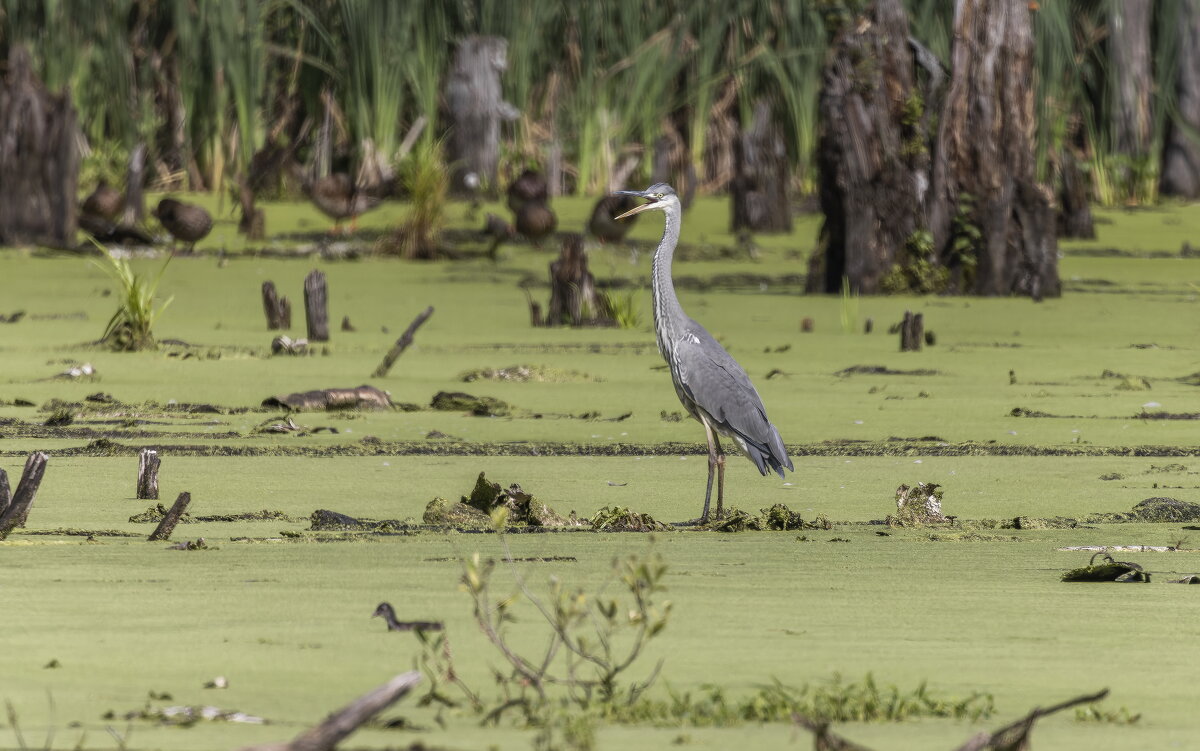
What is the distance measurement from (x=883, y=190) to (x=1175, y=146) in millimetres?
9083

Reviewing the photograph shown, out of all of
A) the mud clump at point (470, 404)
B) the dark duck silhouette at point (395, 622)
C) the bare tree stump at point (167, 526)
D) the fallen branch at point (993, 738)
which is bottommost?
the mud clump at point (470, 404)

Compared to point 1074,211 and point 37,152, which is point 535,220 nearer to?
point 37,152

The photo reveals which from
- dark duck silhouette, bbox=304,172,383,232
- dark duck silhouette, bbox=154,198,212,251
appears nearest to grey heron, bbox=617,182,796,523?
dark duck silhouette, bbox=154,198,212,251

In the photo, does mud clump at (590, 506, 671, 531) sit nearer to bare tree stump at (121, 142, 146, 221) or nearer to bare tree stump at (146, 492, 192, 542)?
bare tree stump at (146, 492, 192, 542)

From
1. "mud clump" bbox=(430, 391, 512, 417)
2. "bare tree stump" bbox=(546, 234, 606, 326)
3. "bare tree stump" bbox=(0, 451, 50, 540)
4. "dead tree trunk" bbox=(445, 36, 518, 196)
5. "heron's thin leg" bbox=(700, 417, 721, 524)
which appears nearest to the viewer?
"bare tree stump" bbox=(0, 451, 50, 540)

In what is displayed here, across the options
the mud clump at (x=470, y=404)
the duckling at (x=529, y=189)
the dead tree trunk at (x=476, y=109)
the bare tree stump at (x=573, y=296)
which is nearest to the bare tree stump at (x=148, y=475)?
the mud clump at (x=470, y=404)

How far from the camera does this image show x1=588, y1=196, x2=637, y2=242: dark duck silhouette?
60.2 feet

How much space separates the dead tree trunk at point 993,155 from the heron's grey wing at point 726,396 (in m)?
8.14

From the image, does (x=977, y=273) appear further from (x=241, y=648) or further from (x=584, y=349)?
(x=241, y=648)

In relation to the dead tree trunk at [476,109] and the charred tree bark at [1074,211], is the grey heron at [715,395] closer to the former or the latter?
the charred tree bark at [1074,211]

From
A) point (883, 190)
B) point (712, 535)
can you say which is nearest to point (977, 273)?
point (883, 190)

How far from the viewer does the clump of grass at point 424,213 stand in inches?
716

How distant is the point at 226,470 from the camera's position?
25.4ft

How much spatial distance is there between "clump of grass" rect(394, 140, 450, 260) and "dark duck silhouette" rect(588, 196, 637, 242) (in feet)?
4.29
